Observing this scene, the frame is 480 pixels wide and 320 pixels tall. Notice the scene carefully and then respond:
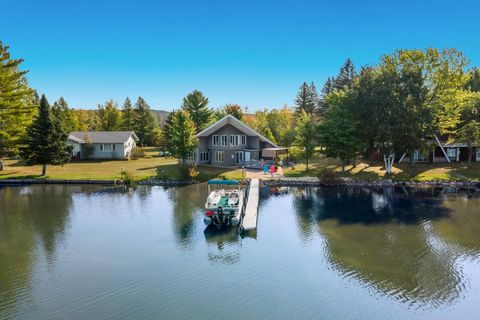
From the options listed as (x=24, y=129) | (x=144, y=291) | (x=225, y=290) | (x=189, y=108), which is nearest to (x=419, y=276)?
(x=225, y=290)

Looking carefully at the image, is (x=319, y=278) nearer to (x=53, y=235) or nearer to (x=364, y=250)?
(x=364, y=250)

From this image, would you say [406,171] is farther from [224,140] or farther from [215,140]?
[215,140]

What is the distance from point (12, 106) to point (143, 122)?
38.7m

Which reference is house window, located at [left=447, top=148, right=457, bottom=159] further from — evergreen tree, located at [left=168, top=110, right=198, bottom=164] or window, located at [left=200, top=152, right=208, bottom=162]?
evergreen tree, located at [left=168, top=110, right=198, bottom=164]

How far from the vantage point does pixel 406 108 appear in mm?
47625

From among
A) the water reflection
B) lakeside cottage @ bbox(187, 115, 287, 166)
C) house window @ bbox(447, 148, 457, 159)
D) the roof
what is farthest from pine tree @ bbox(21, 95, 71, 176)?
house window @ bbox(447, 148, 457, 159)

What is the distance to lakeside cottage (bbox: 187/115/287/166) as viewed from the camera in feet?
191

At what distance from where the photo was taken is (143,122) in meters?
88.4

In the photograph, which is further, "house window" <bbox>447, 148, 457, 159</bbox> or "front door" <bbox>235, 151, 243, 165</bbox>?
"house window" <bbox>447, 148, 457, 159</bbox>

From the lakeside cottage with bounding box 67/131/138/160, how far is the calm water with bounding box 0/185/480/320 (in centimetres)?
3087

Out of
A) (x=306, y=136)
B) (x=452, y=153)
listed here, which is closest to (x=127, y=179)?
(x=306, y=136)

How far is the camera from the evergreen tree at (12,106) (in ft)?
163

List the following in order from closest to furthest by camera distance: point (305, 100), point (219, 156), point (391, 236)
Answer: point (391, 236) → point (219, 156) → point (305, 100)

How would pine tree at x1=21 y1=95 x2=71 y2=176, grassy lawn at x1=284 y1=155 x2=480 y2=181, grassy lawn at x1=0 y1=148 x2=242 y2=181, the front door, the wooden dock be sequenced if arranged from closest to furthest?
the wooden dock
grassy lawn at x1=284 y1=155 x2=480 y2=181
pine tree at x1=21 y1=95 x2=71 y2=176
grassy lawn at x1=0 y1=148 x2=242 y2=181
the front door
